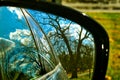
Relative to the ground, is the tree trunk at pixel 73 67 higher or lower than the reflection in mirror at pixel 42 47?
lower

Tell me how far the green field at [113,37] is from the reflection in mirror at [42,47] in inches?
153

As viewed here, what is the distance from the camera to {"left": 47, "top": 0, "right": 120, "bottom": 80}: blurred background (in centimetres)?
766

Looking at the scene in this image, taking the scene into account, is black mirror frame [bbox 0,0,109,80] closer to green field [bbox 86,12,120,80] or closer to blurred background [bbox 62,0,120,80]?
blurred background [bbox 62,0,120,80]

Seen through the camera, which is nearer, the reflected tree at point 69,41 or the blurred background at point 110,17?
the reflected tree at point 69,41

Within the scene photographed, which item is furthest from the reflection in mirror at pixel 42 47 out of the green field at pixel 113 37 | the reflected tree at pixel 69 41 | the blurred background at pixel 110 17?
the green field at pixel 113 37

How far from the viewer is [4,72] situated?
6.71 feet

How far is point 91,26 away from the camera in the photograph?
9.77 feet

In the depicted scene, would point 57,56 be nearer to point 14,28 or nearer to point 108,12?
point 14,28

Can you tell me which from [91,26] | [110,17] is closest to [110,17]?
[110,17]

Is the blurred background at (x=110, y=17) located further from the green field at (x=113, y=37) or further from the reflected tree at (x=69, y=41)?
the reflected tree at (x=69, y=41)

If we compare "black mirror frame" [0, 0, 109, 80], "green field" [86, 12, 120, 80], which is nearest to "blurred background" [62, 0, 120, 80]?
"green field" [86, 12, 120, 80]

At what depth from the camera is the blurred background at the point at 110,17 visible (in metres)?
7.66

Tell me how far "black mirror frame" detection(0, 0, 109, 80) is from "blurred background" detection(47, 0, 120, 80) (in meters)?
3.61

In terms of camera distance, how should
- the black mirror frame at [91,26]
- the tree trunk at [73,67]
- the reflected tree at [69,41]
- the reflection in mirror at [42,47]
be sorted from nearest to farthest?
→ the reflection in mirror at [42,47], the reflected tree at [69,41], the black mirror frame at [91,26], the tree trunk at [73,67]
